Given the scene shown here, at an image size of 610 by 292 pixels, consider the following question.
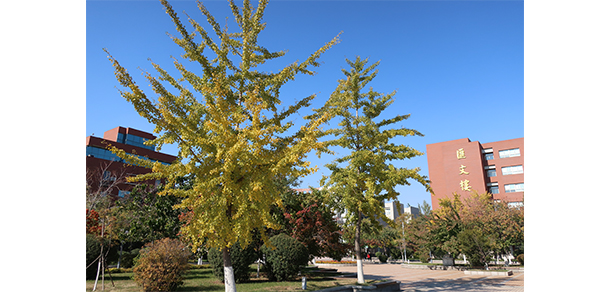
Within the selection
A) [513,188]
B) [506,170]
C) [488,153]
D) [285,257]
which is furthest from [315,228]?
[488,153]

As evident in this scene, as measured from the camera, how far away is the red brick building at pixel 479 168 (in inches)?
2322

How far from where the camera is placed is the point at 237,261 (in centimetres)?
1234

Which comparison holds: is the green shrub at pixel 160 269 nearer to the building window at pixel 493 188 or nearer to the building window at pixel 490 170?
the building window at pixel 493 188

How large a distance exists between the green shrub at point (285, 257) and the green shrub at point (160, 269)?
3.61 meters

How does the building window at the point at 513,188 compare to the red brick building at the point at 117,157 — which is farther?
the building window at the point at 513,188

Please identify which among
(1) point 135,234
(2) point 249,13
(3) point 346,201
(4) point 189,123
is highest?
(2) point 249,13

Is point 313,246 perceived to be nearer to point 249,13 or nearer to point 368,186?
point 368,186

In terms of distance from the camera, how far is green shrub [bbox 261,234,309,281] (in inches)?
511

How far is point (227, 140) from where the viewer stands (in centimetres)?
778

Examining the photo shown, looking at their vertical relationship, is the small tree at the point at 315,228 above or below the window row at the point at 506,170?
below

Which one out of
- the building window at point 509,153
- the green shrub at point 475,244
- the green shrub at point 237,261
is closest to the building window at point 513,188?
the building window at point 509,153

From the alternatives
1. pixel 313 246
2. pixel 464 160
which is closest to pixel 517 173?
pixel 464 160

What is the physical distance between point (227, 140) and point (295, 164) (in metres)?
1.71

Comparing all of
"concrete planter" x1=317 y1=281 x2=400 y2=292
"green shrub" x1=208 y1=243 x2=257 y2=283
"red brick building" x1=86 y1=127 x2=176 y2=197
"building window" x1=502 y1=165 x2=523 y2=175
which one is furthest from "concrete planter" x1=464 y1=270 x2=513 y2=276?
"building window" x1=502 y1=165 x2=523 y2=175
